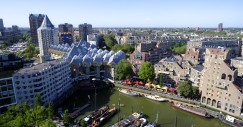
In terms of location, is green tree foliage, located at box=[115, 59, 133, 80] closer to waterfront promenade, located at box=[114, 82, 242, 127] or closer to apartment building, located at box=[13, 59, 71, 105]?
waterfront promenade, located at box=[114, 82, 242, 127]

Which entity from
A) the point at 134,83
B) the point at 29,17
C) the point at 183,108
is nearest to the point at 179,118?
the point at 183,108

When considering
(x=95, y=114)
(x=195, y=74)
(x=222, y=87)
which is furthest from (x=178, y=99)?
(x=95, y=114)

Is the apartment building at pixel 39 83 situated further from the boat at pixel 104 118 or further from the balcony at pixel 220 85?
the balcony at pixel 220 85

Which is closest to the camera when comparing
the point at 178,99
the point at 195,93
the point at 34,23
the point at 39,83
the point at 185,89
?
the point at 39,83

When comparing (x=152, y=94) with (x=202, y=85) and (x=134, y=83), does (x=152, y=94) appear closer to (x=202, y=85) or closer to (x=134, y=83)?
→ (x=134, y=83)

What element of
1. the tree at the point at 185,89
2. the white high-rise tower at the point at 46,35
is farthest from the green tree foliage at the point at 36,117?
the white high-rise tower at the point at 46,35

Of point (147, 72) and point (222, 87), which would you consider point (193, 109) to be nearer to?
point (222, 87)

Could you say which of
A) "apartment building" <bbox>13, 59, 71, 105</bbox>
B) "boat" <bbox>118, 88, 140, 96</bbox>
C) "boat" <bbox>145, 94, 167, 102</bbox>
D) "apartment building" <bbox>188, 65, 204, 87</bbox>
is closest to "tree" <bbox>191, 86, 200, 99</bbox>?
"apartment building" <bbox>188, 65, 204, 87</bbox>
